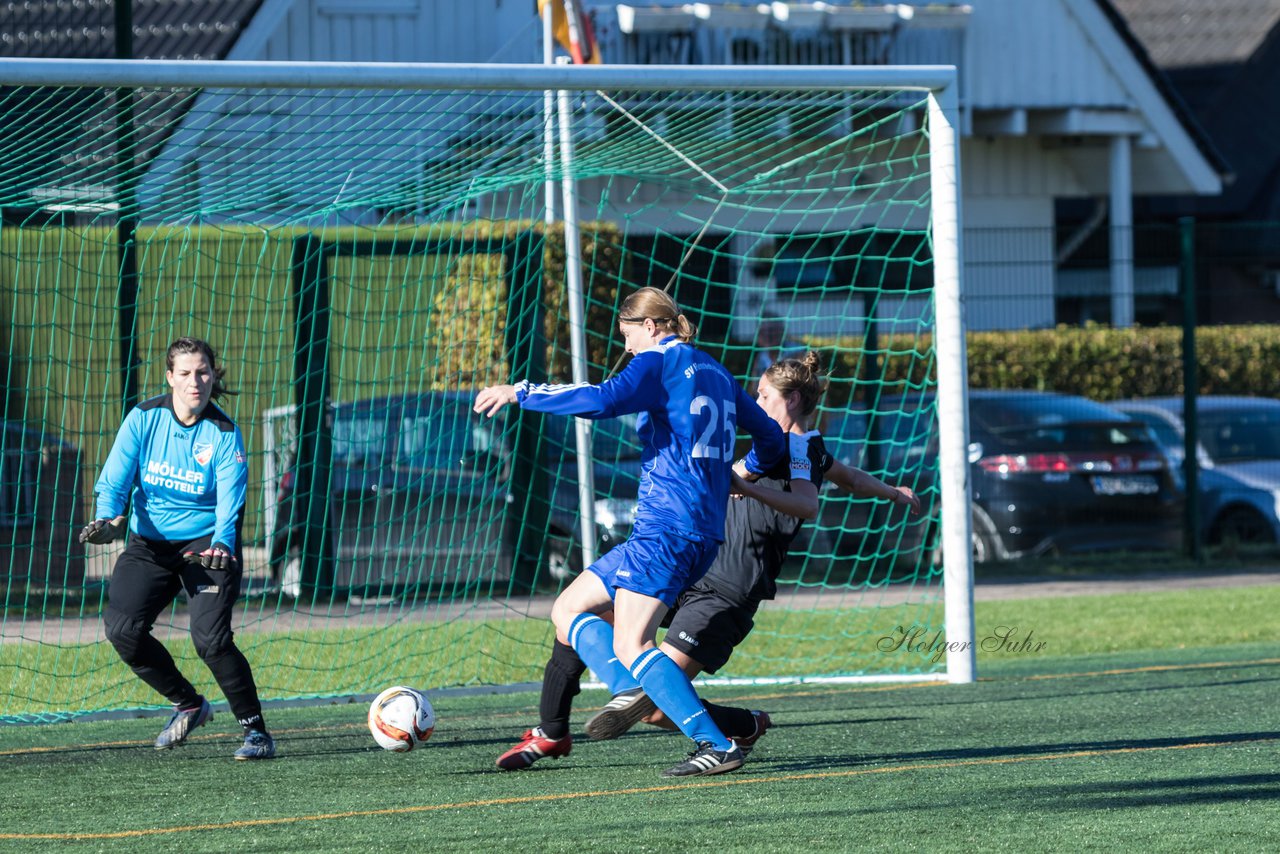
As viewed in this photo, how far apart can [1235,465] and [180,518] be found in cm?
991

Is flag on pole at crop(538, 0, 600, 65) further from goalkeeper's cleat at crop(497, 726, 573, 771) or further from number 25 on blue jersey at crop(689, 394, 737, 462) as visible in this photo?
goalkeeper's cleat at crop(497, 726, 573, 771)

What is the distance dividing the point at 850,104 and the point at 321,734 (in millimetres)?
4084

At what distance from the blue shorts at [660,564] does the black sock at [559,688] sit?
41 centimetres

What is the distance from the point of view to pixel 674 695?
5441mm

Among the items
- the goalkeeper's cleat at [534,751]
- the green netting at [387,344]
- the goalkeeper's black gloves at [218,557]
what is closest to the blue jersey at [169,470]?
the goalkeeper's black gloves at [218,557]

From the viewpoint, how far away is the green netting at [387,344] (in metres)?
8.45

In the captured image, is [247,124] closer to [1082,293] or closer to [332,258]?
[332,258]

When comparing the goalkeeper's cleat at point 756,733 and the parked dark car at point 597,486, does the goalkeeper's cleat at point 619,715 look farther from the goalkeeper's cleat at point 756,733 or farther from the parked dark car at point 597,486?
the parked dark car at point 597,486

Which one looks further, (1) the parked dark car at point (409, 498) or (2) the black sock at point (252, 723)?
(1) the parked dark car at point (409, 498)

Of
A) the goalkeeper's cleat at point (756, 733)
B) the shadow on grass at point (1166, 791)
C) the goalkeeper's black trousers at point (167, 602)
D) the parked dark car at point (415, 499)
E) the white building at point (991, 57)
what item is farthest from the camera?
the white building at point (991, 57)

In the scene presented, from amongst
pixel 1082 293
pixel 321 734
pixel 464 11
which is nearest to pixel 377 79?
pixel 321 734

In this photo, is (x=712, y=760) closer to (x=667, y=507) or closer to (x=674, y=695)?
(x=674, y=695)

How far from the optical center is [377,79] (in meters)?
7.31

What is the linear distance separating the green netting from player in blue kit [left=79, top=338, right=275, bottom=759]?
5.39ft
